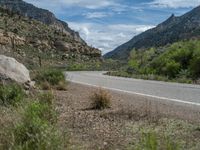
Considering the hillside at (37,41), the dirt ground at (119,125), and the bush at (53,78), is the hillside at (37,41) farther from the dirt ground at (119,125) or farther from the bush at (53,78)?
the dirt ground at (119,125)

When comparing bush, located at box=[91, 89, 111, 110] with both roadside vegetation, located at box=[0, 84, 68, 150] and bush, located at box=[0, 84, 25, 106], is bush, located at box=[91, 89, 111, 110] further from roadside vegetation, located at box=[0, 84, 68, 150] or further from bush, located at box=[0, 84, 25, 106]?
roadside vegetation, located at box=[0, 84, 68, 150]

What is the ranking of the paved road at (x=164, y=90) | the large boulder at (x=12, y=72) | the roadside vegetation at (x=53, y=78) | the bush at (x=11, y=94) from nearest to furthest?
the bush at (x=11, y=94) < the large boulder at (x=12, y=72) < the paved road at (x=164, y=90) < the roadside vegetation at (x=53, y=78)

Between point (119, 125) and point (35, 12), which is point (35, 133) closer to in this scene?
point (119, 125)

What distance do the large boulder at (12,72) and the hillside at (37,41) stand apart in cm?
5285

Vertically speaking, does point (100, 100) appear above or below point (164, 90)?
above

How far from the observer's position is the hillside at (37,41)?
76.7 metres

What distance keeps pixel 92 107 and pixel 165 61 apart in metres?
31.8

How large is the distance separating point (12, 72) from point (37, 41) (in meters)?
68.1

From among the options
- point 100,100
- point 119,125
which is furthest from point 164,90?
point 119,125

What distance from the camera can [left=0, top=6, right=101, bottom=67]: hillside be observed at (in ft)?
252

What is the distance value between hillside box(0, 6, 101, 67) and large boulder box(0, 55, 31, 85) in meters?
52.9

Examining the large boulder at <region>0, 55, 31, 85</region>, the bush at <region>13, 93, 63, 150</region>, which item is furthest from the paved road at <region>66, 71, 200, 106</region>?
the bush at <region>13, 93, 63, 150</region>

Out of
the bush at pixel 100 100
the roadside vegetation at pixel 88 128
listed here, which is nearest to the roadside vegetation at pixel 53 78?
the roadside vegetation at pixel 88 128

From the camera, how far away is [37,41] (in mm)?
84938
